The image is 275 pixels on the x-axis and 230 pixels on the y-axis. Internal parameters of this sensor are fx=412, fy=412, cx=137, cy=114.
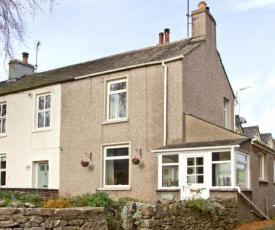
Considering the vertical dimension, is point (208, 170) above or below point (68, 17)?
below

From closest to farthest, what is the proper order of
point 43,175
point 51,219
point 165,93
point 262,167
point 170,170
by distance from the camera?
point 51,219 → point 170,170 → point 165,93 → point 262,167 → point 43,175

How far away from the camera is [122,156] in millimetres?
16562

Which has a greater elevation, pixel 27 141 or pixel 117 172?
pixel 27 141

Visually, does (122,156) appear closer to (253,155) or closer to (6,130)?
(253,155)

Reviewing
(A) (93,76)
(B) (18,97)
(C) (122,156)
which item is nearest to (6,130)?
(B) (18,97)

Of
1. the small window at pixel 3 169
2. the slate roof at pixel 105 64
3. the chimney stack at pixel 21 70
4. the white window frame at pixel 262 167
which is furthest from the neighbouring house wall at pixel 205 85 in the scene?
the chimney stack at pixel 21 70

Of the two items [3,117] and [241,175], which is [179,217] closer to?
[241,175]

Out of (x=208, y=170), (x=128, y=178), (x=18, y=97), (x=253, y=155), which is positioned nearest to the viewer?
(x=208, y=170)

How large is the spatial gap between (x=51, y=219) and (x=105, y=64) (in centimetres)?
1332

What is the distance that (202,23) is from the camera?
17984 mm

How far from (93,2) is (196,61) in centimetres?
858

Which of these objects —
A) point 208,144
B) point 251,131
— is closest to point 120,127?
point 208,144

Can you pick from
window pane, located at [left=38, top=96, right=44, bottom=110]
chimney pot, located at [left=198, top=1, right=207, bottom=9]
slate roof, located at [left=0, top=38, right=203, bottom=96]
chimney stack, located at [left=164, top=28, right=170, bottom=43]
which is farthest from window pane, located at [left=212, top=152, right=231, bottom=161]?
window pane, located at [left=38, top=96, right=44, bottom=110]

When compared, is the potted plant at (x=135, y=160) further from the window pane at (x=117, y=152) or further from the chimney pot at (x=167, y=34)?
the chimney pot at (x=167, y=34)
